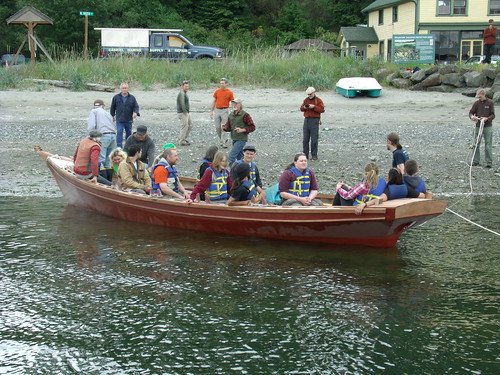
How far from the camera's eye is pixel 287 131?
17969 mm

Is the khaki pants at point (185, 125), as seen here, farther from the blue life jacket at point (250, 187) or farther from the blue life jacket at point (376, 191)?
the blue life jacket at point (376, 191)

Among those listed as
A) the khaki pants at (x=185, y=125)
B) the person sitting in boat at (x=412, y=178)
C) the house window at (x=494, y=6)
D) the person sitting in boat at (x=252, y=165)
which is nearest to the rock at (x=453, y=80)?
the khaki pants at (x=185, y=125)

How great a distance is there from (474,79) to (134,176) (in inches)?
625

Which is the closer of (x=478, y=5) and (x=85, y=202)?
(x=85, y=202)

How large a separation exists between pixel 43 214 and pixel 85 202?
2.54 ft

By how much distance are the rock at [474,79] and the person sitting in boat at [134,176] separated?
1557 cm

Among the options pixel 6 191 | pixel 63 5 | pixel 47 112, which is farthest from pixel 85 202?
pixel 63 5

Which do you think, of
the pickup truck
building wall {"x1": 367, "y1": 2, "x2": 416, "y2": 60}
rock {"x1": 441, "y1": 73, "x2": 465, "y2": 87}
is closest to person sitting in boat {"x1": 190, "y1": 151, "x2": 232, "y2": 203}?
rock {"x1": 441, "y1": 73, "x2": 465, "y2": 87}

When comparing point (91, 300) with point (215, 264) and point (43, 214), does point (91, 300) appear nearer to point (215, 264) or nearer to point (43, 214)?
point (215, 264)

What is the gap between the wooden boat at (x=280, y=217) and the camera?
902 cm

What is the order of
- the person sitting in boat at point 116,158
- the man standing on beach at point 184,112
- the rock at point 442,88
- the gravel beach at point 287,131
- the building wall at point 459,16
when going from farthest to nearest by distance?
the building wall at point 459,16
the rock at point 442,88
the man standing on beach at point 184,112
the gravel beach at point 287,131
the person sitting in boat at point 116,158

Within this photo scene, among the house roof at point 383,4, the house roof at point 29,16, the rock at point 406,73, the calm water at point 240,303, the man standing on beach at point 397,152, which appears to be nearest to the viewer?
the calm water at point 240,303

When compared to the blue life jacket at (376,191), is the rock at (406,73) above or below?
above

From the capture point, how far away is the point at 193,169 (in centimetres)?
1449
